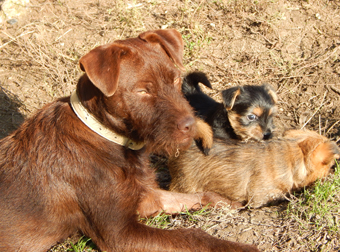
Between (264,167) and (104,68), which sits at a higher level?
(104,68)

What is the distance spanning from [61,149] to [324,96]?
4.56 meters

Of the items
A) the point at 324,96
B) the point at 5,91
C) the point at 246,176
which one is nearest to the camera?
the point at 246,176

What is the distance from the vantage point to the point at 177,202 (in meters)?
4.39

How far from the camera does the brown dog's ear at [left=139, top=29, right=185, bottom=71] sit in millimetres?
3596

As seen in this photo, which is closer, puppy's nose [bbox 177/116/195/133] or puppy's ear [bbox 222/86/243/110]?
puppy's nose [bbox 177/116/195/133]

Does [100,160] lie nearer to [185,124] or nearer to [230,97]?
[185,124]

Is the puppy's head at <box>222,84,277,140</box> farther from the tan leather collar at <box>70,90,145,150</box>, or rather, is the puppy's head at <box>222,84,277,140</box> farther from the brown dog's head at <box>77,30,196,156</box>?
the tan leather collar at <box>70,90,145,150</box>

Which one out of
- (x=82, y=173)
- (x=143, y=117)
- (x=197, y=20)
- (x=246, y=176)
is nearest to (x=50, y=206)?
(x=82, y=173)

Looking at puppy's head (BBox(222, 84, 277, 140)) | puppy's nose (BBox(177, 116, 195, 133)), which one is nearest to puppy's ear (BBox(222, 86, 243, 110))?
puppy's head (BBox(222, 84, 277, 140))

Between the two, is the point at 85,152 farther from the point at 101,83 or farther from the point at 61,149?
the point at 101,83

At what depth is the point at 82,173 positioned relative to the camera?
3.32m

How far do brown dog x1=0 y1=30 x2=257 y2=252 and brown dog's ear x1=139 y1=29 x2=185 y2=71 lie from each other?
13cm

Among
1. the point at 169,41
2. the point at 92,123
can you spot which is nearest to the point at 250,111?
the point at 169,41

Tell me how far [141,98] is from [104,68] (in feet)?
1.42
